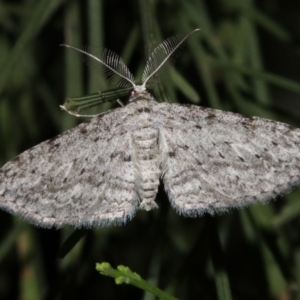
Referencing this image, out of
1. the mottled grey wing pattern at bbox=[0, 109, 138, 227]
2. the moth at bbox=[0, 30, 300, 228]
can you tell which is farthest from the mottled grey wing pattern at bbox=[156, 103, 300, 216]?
the mottled grey wing pattern at bbox=[0, 109, 138, 227]

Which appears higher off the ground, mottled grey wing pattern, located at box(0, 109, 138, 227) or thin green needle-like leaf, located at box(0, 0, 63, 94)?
thin green needle-like leaf, located at box(0, 0, 63, 94)

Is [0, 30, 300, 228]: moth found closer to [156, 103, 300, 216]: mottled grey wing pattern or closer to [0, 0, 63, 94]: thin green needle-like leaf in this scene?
[156, 103, 300, 216]: mottled grey wing pattern

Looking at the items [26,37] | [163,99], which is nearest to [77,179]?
[163,99]

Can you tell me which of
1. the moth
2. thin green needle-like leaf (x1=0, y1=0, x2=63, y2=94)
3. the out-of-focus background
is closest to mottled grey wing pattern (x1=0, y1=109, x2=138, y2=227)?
the moth

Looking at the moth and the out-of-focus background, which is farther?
the out-of-focus background

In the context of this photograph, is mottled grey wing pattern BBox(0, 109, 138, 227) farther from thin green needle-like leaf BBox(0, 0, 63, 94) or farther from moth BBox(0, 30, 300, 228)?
thin green needle-like leaf BBox(0, 0, 63, 94)

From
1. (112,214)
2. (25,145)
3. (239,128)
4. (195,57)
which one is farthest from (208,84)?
(25,145)

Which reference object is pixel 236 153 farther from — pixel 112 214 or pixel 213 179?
pixel 112 214
